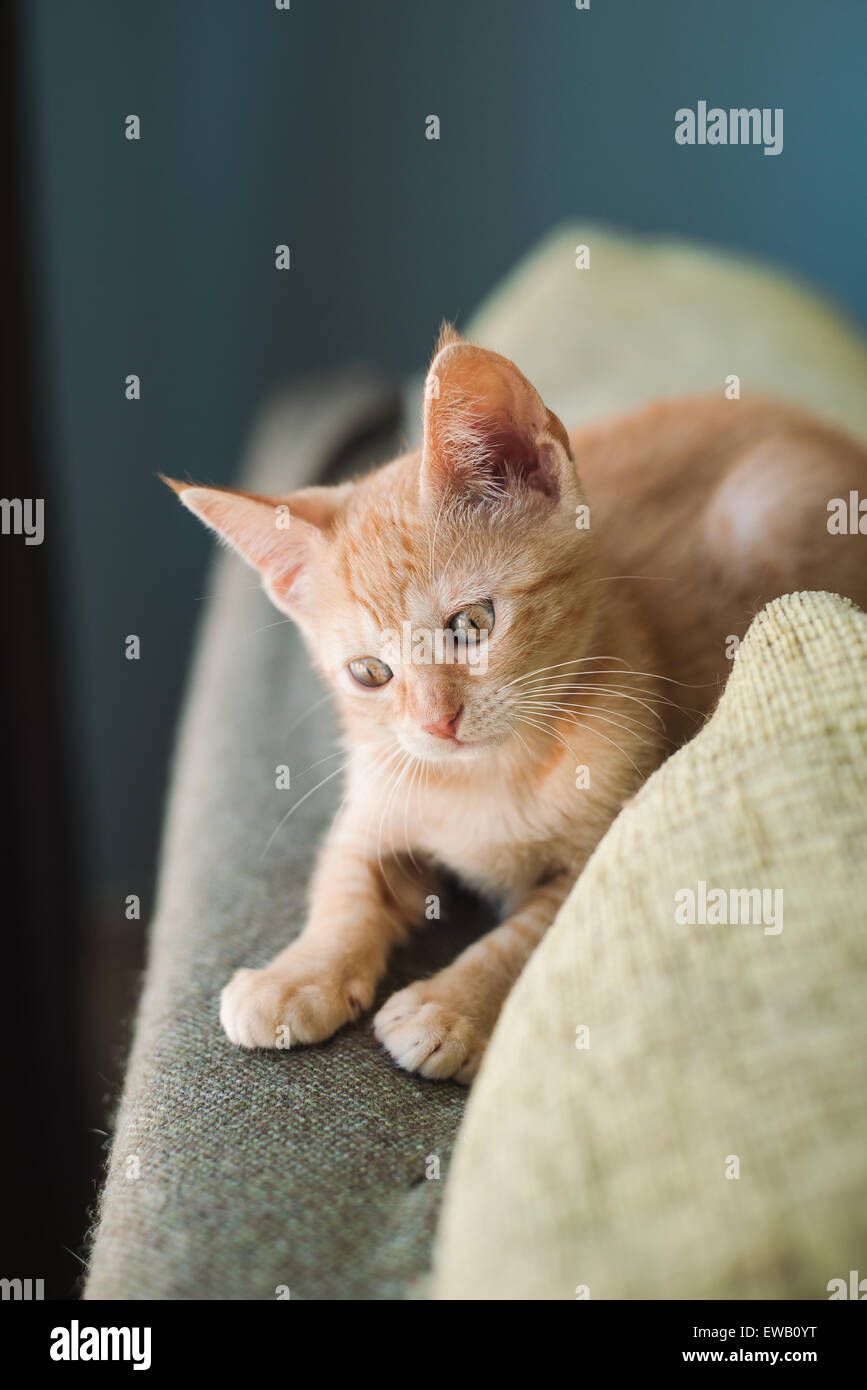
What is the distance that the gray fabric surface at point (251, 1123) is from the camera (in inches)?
28.6

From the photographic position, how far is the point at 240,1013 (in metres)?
0.95

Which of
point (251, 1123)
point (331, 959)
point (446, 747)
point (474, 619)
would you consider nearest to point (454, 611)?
point (474, 619)

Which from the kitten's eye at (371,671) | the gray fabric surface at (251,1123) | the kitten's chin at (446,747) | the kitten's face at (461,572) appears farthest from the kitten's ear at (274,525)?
the gray fabric surface at (251,1123)

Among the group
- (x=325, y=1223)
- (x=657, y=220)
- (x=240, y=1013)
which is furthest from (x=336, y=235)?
(x=325, y=1223)

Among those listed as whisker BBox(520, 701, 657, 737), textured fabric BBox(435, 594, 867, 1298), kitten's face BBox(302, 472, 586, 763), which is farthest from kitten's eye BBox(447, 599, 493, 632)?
textured fabric BBox(435, 594, 867, 1298)

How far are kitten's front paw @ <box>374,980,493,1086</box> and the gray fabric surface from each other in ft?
0.06

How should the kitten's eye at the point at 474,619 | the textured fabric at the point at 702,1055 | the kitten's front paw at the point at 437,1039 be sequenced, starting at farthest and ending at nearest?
1. the kitten's eye at the point at 474,619
2. the kitten's front paw at the point at 437,1039
3. the textured fabric at the point at 702,1055

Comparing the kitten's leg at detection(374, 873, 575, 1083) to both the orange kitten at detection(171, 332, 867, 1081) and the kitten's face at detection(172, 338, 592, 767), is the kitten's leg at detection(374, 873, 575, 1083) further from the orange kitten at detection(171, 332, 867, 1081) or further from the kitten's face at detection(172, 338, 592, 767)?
the kitten's face at detection(172, 338, 592, 767)

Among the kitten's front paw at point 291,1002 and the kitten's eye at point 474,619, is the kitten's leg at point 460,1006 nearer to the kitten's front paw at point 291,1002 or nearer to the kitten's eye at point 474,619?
the kitten's front paw at point 291,1002

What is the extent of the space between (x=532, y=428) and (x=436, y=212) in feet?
7.70

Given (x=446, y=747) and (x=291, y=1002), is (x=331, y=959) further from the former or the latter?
(x=446, y=747)

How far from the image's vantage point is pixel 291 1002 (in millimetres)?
951

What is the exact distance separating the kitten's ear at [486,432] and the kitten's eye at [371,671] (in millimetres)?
179

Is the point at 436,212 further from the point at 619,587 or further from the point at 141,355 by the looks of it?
the point at 619,587
